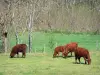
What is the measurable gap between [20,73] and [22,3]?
39014mm

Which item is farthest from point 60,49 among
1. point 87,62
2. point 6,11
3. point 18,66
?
point 6,11

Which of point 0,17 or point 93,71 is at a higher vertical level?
point 0,17

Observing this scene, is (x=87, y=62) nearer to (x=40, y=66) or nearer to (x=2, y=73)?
(x=40, y=66)

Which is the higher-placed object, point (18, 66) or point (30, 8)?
point (30, 8)

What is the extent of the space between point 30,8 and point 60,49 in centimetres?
2158

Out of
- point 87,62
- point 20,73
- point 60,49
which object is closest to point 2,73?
point 20,73

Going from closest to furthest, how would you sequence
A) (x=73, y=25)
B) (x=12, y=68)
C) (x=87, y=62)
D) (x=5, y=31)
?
(x=12, y=68) → (x=87, y=62) → (x=5, y=31) → (x=73, y=25)

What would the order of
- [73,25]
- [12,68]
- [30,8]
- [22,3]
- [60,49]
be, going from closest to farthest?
[12,68], [60,49], [30,8], [22,3], [73,25]

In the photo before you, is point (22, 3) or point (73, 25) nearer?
point (22, 3)

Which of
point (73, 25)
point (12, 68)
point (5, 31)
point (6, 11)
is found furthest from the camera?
point (73, 25)

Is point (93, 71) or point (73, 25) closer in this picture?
point (93, 71)

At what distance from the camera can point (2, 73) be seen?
21344 mm

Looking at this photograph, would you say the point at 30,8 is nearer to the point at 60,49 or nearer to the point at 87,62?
the point at 60,49

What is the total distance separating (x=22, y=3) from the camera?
2336 inches
